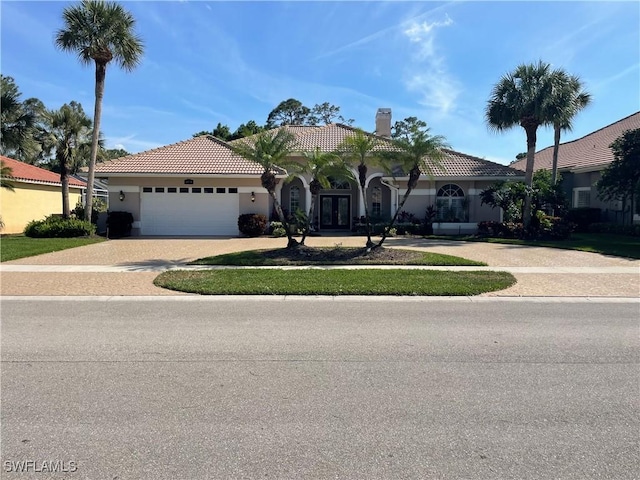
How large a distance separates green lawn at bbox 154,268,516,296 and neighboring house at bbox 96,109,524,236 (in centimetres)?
1175

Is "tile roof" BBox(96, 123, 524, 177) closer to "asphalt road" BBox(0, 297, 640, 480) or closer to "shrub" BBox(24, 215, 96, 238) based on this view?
"shrub" BBox(24, 215, 96, 238)

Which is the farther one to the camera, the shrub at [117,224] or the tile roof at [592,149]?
the tile roof at [592,149]

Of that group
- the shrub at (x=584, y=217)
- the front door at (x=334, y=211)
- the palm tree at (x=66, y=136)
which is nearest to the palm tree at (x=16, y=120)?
the palm tree at (x=66, y=136)

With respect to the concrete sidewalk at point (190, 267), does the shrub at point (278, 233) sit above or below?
above

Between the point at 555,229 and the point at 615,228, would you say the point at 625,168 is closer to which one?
the point at 555,229

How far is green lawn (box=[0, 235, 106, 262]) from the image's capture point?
1502cm

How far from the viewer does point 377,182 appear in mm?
25938

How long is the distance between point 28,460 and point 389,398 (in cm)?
294

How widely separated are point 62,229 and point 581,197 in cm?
2967

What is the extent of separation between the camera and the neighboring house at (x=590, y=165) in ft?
84.2

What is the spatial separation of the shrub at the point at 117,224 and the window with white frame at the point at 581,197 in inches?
1051

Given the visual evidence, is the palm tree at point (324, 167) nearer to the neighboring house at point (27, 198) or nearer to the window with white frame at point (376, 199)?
the window with white frame at point (376, 199)

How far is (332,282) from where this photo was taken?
33.7 ft

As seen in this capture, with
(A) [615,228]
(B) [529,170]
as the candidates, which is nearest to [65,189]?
(B) [529,170]
